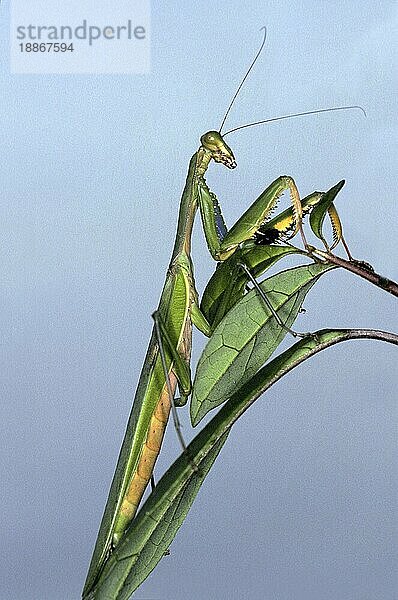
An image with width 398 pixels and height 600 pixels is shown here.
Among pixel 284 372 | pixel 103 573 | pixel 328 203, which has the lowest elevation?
pixel 103 573

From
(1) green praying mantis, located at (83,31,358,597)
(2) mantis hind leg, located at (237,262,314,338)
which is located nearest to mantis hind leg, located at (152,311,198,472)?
(1) green praying mantis, located at (83,31,358,597)

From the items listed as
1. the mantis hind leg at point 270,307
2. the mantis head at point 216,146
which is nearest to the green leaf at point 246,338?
the mantis hind leg at point 270,307

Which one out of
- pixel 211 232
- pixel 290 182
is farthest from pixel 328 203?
pixel 211 232

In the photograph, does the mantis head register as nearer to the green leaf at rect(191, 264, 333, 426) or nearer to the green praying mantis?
the green praying mantis

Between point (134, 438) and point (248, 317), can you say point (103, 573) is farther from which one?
point (248, 317)

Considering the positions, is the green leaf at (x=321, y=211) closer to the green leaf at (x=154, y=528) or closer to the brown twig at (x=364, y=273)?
the brown twig at (x=364, y=273)

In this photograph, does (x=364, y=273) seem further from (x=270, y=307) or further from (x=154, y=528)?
(x=154, y=528)
